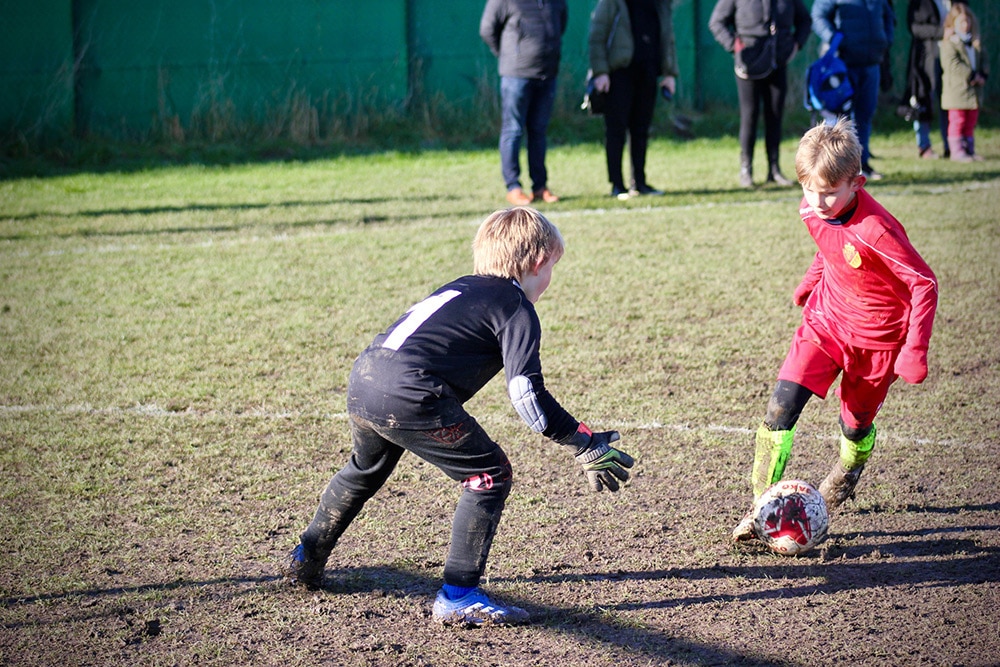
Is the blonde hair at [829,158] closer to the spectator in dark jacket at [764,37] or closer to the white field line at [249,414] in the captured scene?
the white field line at [249,414]

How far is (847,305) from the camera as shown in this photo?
387cm

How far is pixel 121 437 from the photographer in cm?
496

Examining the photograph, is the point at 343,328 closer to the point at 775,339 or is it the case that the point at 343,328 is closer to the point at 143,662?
the point at 775,339

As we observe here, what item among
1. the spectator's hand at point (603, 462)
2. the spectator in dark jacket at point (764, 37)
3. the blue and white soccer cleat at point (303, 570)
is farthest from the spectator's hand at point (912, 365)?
the spectator in dark jacket at point (764, 37)

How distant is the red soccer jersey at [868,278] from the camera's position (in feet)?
11.9

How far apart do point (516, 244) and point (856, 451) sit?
168 centimetres

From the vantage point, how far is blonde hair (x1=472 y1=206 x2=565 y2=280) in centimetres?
320

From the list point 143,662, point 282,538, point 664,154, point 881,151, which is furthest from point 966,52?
point 143,662

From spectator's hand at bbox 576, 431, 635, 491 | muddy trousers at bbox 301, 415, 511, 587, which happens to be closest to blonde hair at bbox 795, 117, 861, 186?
spectator's hand at bbox 576, 431, 635, 491

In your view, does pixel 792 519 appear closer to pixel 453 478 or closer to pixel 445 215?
pixel 453 478

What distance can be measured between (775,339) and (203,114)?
1154cm

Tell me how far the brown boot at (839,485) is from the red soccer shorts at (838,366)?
0.29m

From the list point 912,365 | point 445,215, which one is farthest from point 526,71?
point 912,365

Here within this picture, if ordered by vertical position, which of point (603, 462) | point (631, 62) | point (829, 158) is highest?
point (631, 62)
